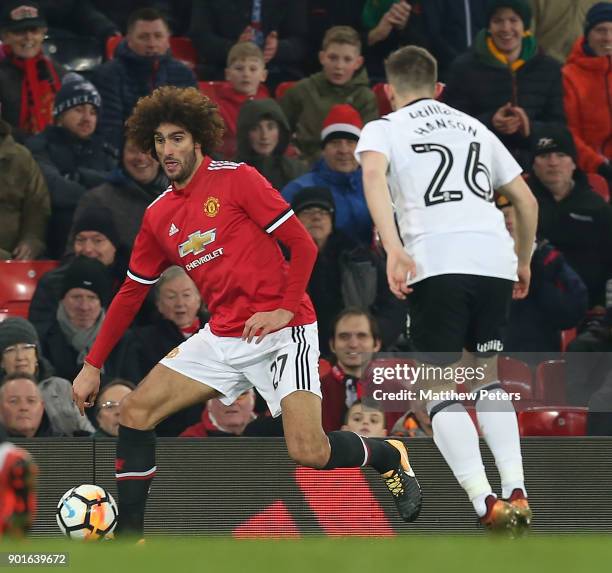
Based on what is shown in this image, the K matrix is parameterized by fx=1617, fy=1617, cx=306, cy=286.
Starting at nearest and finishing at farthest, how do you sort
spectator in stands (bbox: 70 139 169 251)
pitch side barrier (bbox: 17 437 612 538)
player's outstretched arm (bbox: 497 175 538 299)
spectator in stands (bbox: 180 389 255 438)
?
player's outstretched arm (bbox: 497 175 538 299)
pitch side barrier (bbox: 17 437 612 538)
spectator in stands (bbox: 180 389 255 438)
spectator in stands (bbox: 70 139 169 251)

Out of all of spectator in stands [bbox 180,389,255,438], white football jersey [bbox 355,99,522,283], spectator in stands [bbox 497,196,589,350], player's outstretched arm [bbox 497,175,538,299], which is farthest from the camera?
spectator in stands [bbox 497,196,589,350]

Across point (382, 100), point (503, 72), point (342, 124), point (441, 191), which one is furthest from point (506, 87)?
point (441, 191)

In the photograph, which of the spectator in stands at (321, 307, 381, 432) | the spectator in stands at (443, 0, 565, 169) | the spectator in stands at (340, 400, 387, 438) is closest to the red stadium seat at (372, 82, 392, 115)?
the spectator in stands at (443, 0, 565, 169)

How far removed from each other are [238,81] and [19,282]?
2.43m

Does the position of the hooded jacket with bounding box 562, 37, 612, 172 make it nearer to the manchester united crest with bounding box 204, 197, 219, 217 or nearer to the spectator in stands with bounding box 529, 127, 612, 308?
the spectator in stands with bounding box 529, 127, 612, 308

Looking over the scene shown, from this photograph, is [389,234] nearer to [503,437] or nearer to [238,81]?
[503,437]

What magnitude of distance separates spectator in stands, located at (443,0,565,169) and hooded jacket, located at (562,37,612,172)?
0.17 meters

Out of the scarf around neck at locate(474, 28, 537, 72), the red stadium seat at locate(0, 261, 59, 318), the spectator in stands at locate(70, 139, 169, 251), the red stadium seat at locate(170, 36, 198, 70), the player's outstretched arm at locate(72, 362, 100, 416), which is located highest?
the scarf around neck at locate(474, 28, 537, 72)

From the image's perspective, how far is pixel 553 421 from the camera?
28.3 ft

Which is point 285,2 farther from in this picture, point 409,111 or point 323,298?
point 409,111

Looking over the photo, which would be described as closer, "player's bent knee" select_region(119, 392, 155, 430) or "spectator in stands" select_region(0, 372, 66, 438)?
"player's bent knee" select_region(119, 392, 155, 430)

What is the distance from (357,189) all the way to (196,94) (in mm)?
3227

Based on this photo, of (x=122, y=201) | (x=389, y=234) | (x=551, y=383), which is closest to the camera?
(x=389, y=234)

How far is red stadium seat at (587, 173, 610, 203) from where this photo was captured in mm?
10948
